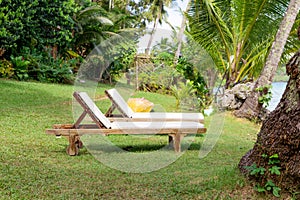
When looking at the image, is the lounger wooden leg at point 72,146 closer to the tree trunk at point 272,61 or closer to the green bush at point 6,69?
the tree trunk at point 272,61

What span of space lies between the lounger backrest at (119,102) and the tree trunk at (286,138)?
3.16 m

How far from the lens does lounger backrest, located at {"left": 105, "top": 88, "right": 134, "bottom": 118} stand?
6.49 meters

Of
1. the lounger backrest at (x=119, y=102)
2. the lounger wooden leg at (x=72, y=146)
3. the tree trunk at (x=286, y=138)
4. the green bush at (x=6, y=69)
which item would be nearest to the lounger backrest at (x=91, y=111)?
the lounger wooden leg at (x=72, y=146)

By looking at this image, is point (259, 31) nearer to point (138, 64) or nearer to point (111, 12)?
point (138, 64)

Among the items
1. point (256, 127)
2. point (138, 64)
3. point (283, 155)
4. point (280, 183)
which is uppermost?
point (138, 64)

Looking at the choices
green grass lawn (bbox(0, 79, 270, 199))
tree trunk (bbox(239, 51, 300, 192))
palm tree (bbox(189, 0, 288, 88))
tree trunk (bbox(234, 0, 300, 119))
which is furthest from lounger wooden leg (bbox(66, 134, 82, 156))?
palm tree (bbox(189, 0, 288, 88))

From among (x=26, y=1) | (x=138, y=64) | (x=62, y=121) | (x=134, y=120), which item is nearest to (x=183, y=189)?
(x=134, y=120)

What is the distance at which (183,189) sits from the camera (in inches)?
153

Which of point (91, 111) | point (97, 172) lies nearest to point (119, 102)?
point (91, 111)

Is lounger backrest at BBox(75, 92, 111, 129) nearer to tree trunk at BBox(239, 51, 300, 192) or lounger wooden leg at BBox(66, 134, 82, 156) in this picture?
lounger wooden leg at BBox(66, 134, 82, 156)

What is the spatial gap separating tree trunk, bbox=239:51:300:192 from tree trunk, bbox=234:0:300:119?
6.12m

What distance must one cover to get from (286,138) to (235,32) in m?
8.06

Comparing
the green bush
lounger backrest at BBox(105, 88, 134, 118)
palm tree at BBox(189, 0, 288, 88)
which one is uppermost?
palm tree at BBox(189, 0, 288, 88)

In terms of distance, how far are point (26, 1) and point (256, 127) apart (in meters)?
9.68
